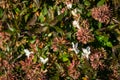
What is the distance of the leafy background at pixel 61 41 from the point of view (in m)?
2.95

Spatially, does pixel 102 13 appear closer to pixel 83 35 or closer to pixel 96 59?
pixel 83 35

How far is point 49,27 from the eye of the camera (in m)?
2.98

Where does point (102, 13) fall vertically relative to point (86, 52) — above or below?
above

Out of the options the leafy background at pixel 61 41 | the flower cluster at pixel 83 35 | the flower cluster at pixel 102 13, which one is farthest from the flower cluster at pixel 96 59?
the flower cluster at pixel 102 13

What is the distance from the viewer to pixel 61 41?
296cm

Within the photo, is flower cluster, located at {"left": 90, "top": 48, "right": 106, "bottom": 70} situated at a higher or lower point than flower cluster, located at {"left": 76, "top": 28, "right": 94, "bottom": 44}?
lower

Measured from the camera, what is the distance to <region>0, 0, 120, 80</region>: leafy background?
2.95m

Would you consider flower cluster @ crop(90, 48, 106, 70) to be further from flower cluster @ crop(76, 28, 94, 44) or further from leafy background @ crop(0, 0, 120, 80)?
flower cluster @ crop(76, 28, 94, 44)

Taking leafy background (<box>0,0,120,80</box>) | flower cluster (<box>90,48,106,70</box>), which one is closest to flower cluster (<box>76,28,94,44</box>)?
leafy background (<box>0,0,120,80</box>)

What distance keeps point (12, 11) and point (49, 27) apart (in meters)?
0.32

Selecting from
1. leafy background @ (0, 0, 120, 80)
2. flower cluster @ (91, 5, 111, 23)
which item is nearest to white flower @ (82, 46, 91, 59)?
leafy background @ (0, 0, 120, 80)

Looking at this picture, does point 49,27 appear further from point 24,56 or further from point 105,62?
point 105,62

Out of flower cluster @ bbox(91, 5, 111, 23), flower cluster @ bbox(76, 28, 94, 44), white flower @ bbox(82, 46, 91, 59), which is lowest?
white flower @ bbox(82, 46, 91, 59)

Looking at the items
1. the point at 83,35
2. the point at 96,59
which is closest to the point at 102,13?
the point at 83,35
